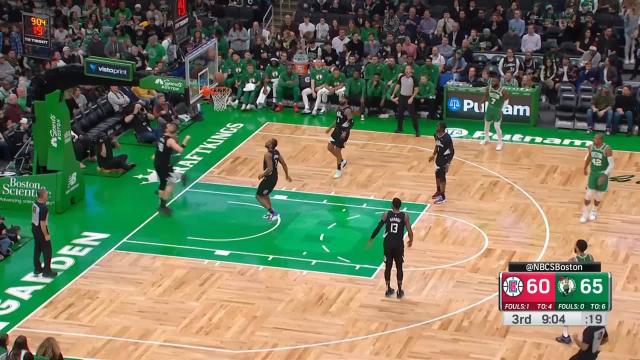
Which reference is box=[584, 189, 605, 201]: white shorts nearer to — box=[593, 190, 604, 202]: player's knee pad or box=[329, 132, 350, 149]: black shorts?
box=[593, 190, 604, 202]: player's knee pad

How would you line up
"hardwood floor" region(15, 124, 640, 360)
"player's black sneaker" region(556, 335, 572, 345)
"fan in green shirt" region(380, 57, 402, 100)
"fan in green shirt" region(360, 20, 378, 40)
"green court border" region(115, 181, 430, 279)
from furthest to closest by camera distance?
"fan in green shirt" region(360, 20, 378, 40) < "fan in green shirt" region(380, 57, 402, 100) < "green court border" region(115, 181, 430, 279) < "hardwood floor" region(15, 124, 640, 360) < "player's black sneaker" region(556, 335, 572, 345)

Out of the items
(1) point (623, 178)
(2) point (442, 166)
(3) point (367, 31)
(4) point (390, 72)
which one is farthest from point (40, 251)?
(3) point (367, 31)

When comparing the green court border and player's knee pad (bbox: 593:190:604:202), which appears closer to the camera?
the green court border

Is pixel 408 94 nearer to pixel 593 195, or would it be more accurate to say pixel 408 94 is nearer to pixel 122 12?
pixel 593 195

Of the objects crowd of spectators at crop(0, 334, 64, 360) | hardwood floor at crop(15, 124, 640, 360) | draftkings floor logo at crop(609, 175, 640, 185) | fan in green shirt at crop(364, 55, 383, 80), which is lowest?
hardwood floor at crop(15, 124, 640, 360)

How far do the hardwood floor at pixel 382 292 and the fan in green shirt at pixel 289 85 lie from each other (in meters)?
5.38

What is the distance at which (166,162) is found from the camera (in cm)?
2555

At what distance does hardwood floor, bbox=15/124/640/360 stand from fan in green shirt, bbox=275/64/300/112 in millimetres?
5381

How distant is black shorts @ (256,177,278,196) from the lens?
25.0m

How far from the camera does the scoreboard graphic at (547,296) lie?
1511 centimetres

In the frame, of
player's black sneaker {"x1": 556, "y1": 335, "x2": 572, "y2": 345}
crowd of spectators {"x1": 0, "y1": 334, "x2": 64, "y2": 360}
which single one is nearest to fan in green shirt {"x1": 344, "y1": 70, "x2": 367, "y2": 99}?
player's black sneaker {"x1": 556, "y1": 335, "x2": 572, "y2": 345}

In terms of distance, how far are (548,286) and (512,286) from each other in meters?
0.44

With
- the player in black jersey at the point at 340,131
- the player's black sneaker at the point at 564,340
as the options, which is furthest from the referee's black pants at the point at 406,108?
the player's black sneaker at the point at 564,340

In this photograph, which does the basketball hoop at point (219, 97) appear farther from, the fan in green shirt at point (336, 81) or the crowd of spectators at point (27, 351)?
the crowd of spectators at point (27, 351)
